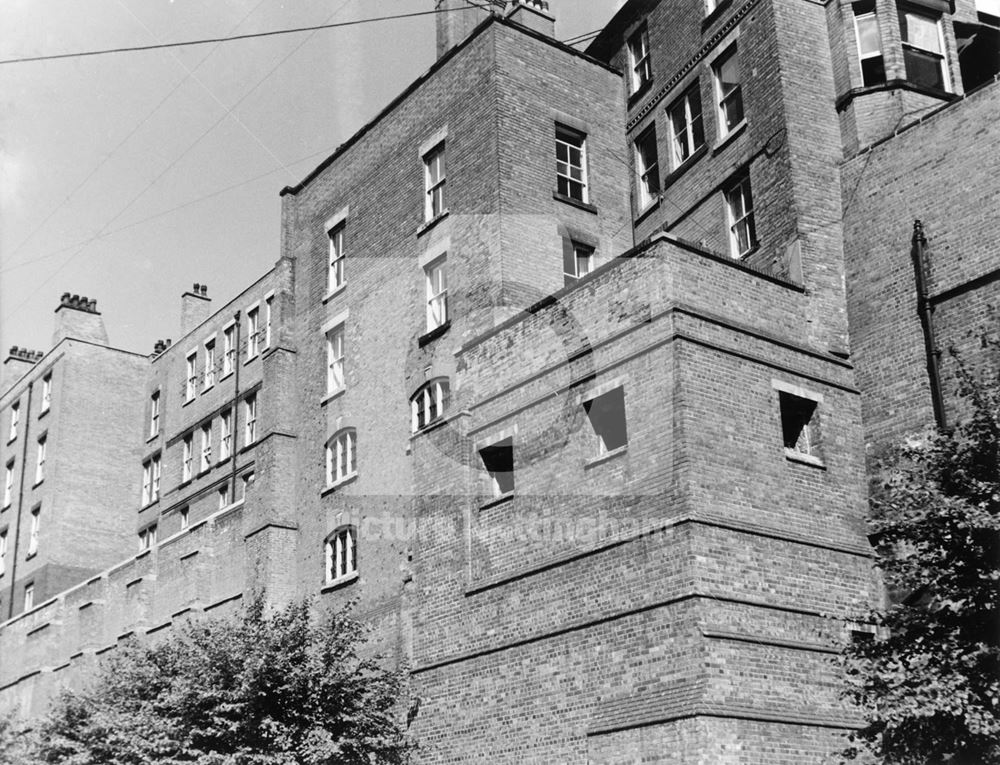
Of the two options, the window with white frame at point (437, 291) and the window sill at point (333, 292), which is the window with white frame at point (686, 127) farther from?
the window sill at point (333, 292)

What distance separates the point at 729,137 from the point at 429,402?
877 cm

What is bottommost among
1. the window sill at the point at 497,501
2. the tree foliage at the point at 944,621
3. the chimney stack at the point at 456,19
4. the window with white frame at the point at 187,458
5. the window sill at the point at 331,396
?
the tree foliage at the point at 944,621

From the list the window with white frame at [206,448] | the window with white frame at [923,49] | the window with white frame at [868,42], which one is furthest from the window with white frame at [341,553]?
the window with white frame at [923,49]

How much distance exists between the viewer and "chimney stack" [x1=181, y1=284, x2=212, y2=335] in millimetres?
48812

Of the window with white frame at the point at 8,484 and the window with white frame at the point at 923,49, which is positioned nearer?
the window with white frame at the point at 923,49

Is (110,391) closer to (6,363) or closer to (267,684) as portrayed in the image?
(6,363)

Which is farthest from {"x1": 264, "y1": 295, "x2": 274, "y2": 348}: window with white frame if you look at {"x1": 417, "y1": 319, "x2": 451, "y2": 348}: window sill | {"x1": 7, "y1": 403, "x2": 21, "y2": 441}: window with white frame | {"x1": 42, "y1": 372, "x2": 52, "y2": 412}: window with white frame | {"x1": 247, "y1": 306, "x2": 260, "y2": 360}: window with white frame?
{"x1": 7, "y1": 403, "x2": 21, "y2": 441}: window with white frame

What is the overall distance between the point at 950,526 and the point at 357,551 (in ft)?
54.6

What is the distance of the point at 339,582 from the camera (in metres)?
30.6

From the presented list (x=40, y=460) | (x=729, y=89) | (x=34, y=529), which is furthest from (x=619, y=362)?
(x=40, y=460)

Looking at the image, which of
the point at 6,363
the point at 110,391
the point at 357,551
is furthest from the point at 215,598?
the point at 6,363

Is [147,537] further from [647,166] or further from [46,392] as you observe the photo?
[647,166]

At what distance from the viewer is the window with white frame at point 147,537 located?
46.2 metres

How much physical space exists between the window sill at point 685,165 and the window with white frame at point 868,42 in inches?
148
